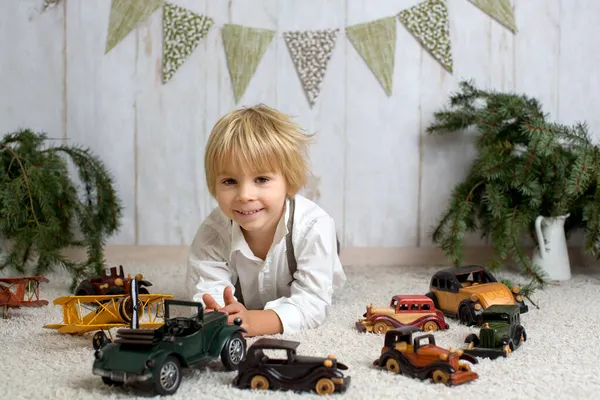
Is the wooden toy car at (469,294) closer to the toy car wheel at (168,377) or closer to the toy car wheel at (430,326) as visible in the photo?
the toy car wheel at (430,326)

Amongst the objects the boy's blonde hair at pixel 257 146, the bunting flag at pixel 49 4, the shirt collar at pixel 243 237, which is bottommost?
the shirt collar at pixel 243 237

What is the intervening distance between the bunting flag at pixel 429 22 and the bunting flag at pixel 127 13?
0.71 meters

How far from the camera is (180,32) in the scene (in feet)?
6.81

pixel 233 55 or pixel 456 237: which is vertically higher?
pixel 233 55

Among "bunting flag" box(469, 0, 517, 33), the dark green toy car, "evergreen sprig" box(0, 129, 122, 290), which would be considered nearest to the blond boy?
the dark green toy car

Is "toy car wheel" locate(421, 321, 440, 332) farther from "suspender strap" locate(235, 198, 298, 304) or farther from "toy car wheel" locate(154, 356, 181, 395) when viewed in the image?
"toy car wheel" locate(154, 356, 181, 395)

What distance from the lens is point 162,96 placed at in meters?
2.11

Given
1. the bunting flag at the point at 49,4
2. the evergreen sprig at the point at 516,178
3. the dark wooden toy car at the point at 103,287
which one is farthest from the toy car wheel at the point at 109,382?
the bunting flag at the point at 49,4

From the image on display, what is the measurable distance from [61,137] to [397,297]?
120 centimetres

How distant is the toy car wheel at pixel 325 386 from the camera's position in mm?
943

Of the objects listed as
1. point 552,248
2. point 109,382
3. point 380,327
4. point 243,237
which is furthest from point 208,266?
point 552,248

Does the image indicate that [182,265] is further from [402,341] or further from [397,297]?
[402,341]

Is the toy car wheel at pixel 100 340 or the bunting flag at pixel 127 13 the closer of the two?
the toy car wheel at pixel 100 340

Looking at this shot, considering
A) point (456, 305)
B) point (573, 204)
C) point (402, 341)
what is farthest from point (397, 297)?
point (573, 204)
